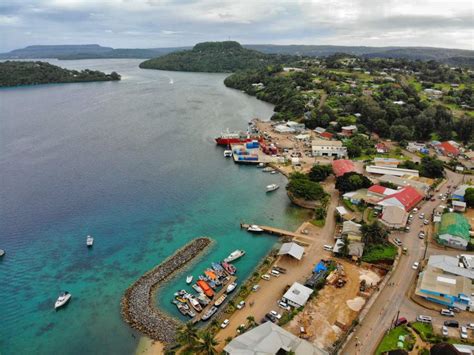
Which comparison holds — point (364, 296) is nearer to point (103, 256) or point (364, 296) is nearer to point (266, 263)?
point (266, 263)

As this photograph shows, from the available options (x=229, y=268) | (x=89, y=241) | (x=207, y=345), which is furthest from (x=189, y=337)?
(x=89, y=241)

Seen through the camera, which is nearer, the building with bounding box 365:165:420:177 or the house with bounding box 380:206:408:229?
the house with bounding box 380:206:408:229

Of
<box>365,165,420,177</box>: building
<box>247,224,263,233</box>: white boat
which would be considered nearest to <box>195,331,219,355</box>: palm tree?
<box>247,224,263,233</box>: white boat

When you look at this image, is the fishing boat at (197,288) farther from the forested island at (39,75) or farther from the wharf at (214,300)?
the forested island at (39,75)

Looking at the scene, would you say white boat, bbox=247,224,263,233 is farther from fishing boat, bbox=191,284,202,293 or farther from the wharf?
fishing boat, bbox=191,284,202,293

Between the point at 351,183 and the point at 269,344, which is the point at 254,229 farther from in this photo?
the point at 269,344

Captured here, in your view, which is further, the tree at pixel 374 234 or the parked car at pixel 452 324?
the tree at pixel 374 234

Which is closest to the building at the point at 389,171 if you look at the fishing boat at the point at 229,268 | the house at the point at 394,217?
the house at the point at 394,217
